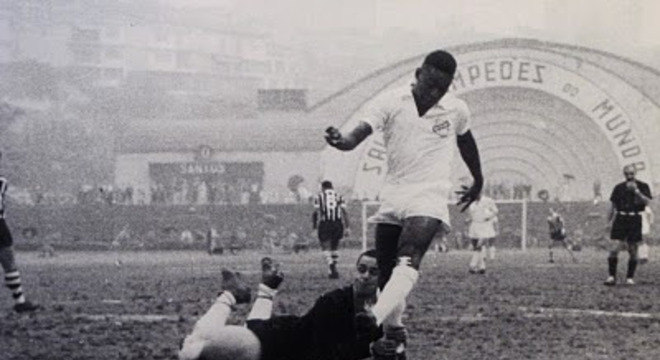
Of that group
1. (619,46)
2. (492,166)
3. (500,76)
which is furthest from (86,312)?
(619,46)

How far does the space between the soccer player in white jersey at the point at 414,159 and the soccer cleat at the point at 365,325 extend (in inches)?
42.4

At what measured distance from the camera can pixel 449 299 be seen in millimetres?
13328

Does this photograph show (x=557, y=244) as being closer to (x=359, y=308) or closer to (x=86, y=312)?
(x=86, y=312)

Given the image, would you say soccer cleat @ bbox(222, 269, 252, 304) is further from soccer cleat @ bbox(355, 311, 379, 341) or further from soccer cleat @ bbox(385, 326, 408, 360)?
soccer cleat @ bbox(385, 326, 408, 360)

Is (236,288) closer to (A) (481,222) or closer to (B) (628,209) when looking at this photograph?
(B) (628,209)

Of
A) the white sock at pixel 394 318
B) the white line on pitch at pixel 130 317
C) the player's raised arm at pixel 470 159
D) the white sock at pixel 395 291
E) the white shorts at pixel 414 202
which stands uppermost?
the player's raised arm at pixel 470 159

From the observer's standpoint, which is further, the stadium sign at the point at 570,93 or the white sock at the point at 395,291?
the stadium sign at the point at 570,93

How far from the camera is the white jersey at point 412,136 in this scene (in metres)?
6.75

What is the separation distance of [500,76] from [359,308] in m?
33.3

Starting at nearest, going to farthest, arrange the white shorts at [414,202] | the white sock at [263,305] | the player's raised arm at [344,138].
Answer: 1. the white sock at [263,305]
2. the player's raised arm at [344,138]
3. the white shorts at [414,202]

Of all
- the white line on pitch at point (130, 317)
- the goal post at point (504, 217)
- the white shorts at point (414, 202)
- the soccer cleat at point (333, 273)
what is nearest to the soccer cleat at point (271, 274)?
the white shorts at point (414, 202)

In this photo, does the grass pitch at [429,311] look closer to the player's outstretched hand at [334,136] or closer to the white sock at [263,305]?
the player's outstretched hand at [334,136]

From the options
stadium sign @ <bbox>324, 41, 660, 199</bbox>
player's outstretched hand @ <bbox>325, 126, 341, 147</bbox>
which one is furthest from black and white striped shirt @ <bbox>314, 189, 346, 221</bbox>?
stadium sign @ <bbox>324, 41, 660, 199</bbox>

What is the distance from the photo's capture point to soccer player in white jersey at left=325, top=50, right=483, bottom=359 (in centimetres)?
658
